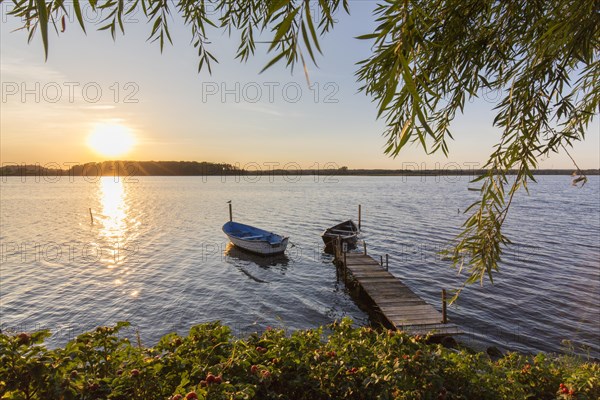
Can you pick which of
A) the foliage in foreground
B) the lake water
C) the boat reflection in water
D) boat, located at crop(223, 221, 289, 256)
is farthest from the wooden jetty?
boat, located at crop(223, 221, 289, 256)

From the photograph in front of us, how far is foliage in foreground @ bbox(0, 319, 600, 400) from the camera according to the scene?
2.68 m

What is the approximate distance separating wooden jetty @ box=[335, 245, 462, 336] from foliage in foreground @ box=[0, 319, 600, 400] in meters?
6.75

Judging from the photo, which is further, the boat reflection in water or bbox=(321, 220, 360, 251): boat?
bbox=(321, 220, 360, 251): boat

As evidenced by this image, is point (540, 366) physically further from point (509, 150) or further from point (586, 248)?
point (586, 248)

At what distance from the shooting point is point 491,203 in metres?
3.65

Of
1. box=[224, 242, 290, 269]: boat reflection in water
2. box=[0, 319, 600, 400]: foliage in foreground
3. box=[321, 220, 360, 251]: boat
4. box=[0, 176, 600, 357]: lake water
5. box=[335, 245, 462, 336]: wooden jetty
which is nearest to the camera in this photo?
box=[0, 319, 600, 400]: foliage in foreground

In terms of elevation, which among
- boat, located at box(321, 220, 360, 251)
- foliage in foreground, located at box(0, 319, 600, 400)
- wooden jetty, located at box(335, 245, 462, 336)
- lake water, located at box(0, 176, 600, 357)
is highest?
foliage in foreground, located at box(0, 319, 600, 400)

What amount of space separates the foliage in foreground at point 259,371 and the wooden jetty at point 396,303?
675cm

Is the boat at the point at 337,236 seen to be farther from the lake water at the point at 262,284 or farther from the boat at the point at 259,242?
the boat at the point at 259,242

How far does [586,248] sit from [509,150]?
1298 inches

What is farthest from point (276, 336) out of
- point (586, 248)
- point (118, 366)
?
point (586, 248)

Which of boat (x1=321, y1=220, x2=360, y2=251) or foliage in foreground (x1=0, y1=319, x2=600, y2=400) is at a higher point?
foliage in foreground (x1=0, y1=319, x2=600, y2=400)

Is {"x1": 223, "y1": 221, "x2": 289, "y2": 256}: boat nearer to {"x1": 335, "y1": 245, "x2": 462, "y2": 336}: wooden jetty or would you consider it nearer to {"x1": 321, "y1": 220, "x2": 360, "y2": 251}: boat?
{"x1": 321, "y1": 220, "x2": 360, "y2": 251}: boat

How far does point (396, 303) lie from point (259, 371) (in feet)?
40.8
